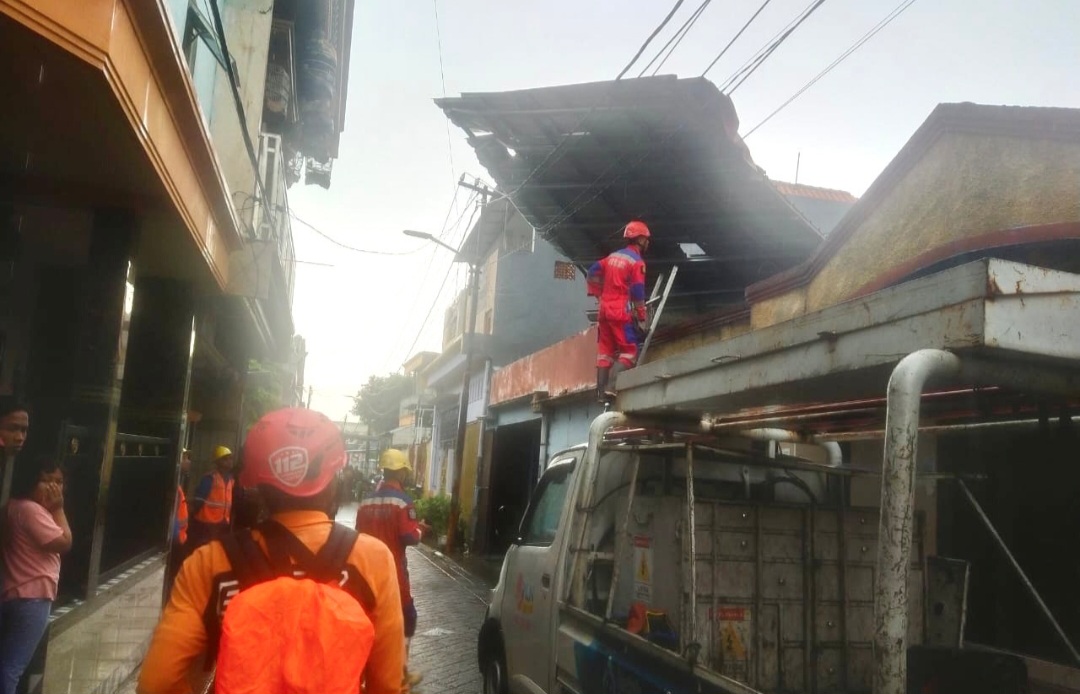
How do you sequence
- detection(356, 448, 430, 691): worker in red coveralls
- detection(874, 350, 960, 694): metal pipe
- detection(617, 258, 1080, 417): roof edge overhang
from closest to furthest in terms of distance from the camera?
detection(874, 350, 960, 694): metal pipe < detection(617, 258, 1080, 417): roof edge overhang < detection(356, 448, 430, 691): worker in red coveralls

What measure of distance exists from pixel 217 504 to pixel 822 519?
6656 millimetres

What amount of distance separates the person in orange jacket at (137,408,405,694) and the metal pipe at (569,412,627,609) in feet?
6.90

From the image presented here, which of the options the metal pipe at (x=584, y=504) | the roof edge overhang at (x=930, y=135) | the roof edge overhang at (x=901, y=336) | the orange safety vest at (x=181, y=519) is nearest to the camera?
the roof edge overhang at (x=901, y=336)

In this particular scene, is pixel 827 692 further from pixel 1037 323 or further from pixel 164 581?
pixel 164 581

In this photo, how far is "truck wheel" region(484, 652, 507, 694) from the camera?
5.25 m

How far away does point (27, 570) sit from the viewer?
4.41 metres

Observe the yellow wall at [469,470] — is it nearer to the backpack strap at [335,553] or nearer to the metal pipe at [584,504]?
the metal pipe at [584,504]

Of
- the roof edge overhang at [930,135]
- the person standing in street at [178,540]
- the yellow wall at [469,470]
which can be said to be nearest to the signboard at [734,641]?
the roof edge overhang at [930,135]

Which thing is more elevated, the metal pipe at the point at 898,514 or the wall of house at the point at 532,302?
the wall of house at the point at 532,302

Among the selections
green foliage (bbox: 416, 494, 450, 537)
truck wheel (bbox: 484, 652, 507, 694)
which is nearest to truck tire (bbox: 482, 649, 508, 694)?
truck wheel (bbox: 484, 652, 507, 694)

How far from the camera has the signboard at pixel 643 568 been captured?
12.8 feet

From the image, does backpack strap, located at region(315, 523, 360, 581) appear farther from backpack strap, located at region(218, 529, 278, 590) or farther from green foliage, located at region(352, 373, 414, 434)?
green foliage, located at region(352, 373, 414, 434)

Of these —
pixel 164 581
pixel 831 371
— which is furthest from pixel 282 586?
pixel 164 581

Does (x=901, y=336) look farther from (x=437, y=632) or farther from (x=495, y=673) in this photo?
(x=437, y=632)
